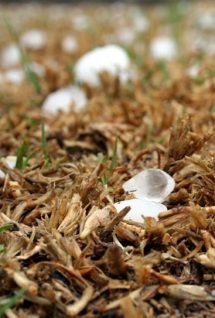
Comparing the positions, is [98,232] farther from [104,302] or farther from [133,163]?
[133,163]

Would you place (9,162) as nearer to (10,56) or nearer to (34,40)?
(10,56)

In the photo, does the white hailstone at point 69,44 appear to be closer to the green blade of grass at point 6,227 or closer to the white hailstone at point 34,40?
the white hailstone at point 34,40

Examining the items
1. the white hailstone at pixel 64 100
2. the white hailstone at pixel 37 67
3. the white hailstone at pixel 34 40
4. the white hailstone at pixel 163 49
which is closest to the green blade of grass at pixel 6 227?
the white hailstone at pixel 64 100

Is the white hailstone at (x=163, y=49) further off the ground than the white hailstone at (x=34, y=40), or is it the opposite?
the white hailstone at (x=163, y=49)

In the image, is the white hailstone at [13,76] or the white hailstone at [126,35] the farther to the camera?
the white hailstone at [126,35]

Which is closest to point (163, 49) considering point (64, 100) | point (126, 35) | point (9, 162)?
point (126, 35)

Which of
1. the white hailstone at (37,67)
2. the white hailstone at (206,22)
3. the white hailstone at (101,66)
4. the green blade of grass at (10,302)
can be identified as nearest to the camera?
the green blade of grass at (10,302)

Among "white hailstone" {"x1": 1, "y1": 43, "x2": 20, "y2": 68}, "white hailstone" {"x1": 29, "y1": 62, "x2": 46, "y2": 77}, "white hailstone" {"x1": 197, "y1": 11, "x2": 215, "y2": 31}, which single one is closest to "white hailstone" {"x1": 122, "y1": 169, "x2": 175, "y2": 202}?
"white hailstone" {"x1": 29, "y1": 62, "x2": 46, "y2": 77}

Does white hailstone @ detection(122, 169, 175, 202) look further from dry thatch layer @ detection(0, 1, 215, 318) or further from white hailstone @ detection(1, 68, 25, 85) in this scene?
white hailstone @ detection(1, 68, 25, 85)
